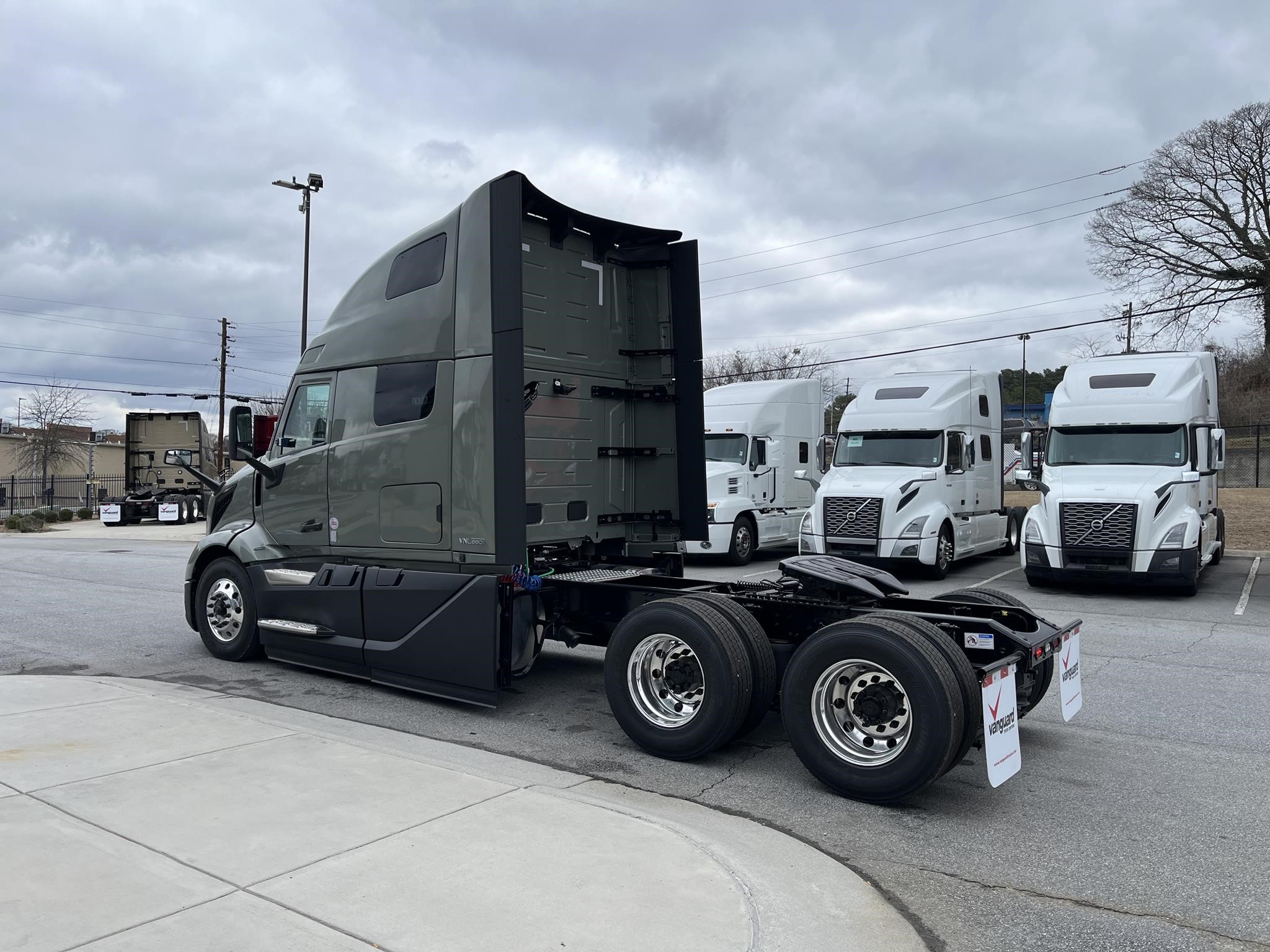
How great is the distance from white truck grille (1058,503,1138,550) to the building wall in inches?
2524

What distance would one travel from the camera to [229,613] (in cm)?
829

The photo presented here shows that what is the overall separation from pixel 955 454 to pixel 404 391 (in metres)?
10.9

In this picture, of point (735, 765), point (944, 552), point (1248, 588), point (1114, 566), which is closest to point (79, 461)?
point (944, 552)

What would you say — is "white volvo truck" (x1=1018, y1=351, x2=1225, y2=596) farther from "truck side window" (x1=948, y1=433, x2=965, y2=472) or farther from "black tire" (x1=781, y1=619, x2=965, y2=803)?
"black tire" (x1=781, y1=619, x2=965, y2=803)

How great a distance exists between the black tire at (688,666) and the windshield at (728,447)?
1197 centimetres

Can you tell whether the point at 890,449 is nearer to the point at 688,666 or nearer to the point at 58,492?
the point at 688,666

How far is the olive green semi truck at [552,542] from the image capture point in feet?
16.4

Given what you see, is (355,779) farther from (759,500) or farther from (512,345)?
(759,500)

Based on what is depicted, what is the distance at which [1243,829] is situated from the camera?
14.8ft

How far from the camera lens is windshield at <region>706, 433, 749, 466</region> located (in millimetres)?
17656

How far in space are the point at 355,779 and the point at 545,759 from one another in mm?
1162

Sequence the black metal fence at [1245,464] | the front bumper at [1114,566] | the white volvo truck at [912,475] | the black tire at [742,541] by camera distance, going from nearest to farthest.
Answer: the front bumper at [1114,566]
the white volvo truck at [912,475]
the black tire at [742,541]
the black metal fence at [1245,464]

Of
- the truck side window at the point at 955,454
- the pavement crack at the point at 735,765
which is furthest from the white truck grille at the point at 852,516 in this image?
the pavement crack at the point at 735,765

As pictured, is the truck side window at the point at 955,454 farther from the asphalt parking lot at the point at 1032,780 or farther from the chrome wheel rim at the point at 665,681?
the chrome wheel rim at the point at 665,681
